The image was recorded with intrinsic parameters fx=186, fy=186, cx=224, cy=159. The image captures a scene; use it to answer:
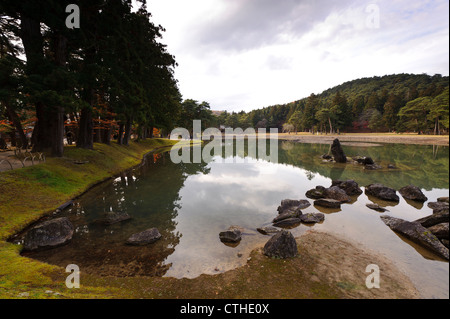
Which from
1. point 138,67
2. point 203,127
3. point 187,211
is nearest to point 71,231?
point 187,211

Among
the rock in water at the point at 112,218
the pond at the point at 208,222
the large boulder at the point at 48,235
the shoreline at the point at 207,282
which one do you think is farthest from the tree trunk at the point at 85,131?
the shoreline at the point at 207,282

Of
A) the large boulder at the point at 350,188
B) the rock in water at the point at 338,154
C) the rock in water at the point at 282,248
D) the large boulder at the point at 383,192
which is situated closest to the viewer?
the rock in water at the point at 282,248

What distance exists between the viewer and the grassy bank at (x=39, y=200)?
4.63 meters

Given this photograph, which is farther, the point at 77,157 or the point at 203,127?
the point at 203,127

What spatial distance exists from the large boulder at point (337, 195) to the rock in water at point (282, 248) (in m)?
8.20

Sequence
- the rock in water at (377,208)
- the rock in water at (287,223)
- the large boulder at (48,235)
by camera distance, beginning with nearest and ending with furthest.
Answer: the large boulder at (48,235) < the rock in water at (287,223) < the rock in water at (377,208)

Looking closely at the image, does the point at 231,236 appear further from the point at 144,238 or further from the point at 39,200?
the point at 39,200

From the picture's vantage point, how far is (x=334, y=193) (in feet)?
44.0

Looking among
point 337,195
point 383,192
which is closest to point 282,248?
point 337,195

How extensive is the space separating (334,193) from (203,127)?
232 ft

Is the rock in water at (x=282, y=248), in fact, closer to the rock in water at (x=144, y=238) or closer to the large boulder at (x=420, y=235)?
the rock in water at (x=144, y=238)

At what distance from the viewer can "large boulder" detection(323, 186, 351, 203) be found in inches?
512

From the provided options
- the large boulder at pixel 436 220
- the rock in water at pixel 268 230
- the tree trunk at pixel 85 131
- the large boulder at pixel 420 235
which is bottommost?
the rock in water at pixel 268 230
